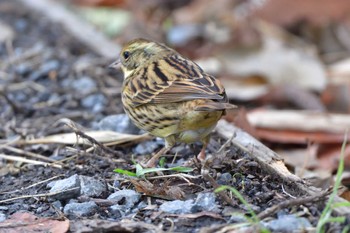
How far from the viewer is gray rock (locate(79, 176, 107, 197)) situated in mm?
4316

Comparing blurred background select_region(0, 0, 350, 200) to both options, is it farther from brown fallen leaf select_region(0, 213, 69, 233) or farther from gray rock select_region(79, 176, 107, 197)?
brown fallen leaf select_region(0, 213, 69, 233)

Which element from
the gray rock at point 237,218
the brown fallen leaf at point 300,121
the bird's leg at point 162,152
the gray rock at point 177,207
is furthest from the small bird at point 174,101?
the brown fallen leaf at point 300,121

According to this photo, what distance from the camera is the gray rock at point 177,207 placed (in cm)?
393

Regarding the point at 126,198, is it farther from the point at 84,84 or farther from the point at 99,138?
the point at 84,84

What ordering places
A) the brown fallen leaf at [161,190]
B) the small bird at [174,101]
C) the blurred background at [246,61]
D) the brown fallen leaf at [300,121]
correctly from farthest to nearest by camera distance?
the brown fallen leaf at [300,121] → the blurred background at [246,61] → the small bird at [174,101] → the brown fallen leaf at [161,190]

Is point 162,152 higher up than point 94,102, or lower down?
lower down

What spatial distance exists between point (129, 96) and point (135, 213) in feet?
3.98

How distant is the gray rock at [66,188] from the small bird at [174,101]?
47 centimetres

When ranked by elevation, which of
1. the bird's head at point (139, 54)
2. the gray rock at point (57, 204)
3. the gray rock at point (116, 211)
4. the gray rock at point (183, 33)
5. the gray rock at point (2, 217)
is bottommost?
the gray rock at point (116, 211)

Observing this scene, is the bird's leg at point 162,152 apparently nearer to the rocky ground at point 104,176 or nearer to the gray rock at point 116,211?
the rocky ground at point 104,176

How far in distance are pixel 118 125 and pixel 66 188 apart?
52.6 inches

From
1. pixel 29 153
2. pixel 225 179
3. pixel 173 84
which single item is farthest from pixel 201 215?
pixel 29 153

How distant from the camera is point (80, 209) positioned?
4098mm

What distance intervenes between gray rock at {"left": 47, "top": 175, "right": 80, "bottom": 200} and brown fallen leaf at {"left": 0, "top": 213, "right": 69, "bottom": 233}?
267 mm
